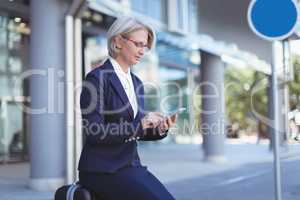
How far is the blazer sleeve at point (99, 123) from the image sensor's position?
92.6 inches

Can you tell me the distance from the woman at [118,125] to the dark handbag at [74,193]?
1.3 inches

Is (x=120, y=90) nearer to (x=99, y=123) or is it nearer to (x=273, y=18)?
(x=99, y=123)

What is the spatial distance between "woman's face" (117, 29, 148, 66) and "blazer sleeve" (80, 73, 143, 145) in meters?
0.19

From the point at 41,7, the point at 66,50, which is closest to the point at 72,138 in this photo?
the point at 66,50

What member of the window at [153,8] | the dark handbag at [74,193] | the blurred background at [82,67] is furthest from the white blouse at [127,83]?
the window at [153,8]

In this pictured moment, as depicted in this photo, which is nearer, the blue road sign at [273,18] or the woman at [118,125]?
the woman at [118,125]

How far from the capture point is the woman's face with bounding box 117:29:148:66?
253 centimetres

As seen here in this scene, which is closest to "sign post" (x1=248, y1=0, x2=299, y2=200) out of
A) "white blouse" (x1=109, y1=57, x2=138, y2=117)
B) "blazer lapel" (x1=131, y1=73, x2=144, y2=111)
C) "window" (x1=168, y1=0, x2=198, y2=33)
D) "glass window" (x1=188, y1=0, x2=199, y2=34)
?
"blazer lapel" (x1=131, y1=73, x2=144, y2=111)

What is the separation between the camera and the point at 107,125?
240cm

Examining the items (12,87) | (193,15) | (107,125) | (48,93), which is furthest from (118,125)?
(12,87)

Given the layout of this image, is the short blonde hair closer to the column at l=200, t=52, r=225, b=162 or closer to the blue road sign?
the blue road sign

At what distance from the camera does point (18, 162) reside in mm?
16219

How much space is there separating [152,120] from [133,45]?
0.39 meters

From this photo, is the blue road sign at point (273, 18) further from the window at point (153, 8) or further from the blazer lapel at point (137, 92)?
the window at point (153, 8)
